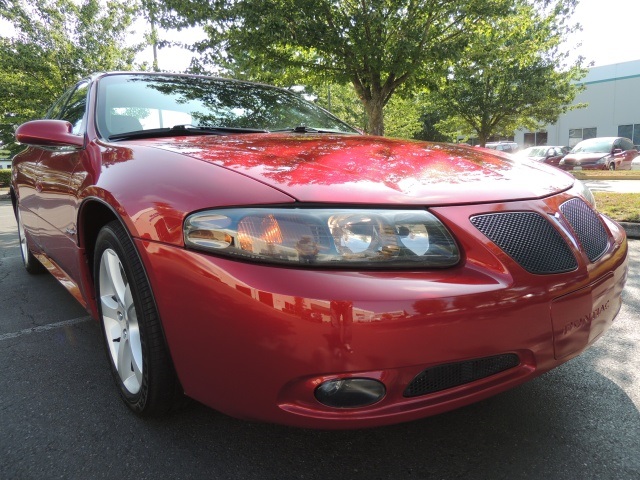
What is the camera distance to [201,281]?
1.38 metres

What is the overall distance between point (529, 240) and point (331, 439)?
0.98 metres

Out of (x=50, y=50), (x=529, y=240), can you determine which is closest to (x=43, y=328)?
(x=529, y=240)

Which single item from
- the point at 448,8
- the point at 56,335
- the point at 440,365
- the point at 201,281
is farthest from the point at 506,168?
the point at 448,8

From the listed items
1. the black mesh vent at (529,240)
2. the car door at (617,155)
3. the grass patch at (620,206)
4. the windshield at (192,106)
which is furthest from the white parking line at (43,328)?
the car door at (617,155)

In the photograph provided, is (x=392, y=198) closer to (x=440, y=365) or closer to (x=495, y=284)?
(x=495, y=284)

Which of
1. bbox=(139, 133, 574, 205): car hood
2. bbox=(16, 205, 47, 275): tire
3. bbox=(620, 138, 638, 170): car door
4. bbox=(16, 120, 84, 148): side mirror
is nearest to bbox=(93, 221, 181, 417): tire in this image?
bbox=(139, 133, 574, 205): car hood

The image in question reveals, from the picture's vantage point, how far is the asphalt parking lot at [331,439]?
1543 millimetres

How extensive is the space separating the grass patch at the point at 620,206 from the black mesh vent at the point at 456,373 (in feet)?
17.3

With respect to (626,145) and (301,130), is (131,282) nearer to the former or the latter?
(301,130)

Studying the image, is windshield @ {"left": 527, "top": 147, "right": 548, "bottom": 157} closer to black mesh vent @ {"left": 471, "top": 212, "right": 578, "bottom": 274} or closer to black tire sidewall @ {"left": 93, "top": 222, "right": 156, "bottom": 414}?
black mesh vent @ {"left": 471, "top": 212, "right": 578, "bottom": 274}

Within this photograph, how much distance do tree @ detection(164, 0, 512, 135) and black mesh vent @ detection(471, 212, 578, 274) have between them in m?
7.50

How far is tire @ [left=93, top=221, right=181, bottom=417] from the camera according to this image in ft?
5.28

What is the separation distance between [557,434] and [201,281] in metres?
1.37

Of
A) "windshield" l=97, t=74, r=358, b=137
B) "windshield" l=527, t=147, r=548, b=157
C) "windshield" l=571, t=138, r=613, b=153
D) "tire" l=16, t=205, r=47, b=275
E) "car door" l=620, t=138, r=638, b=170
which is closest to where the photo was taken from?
"windshield" l=97, t=74, r=358, b=137
